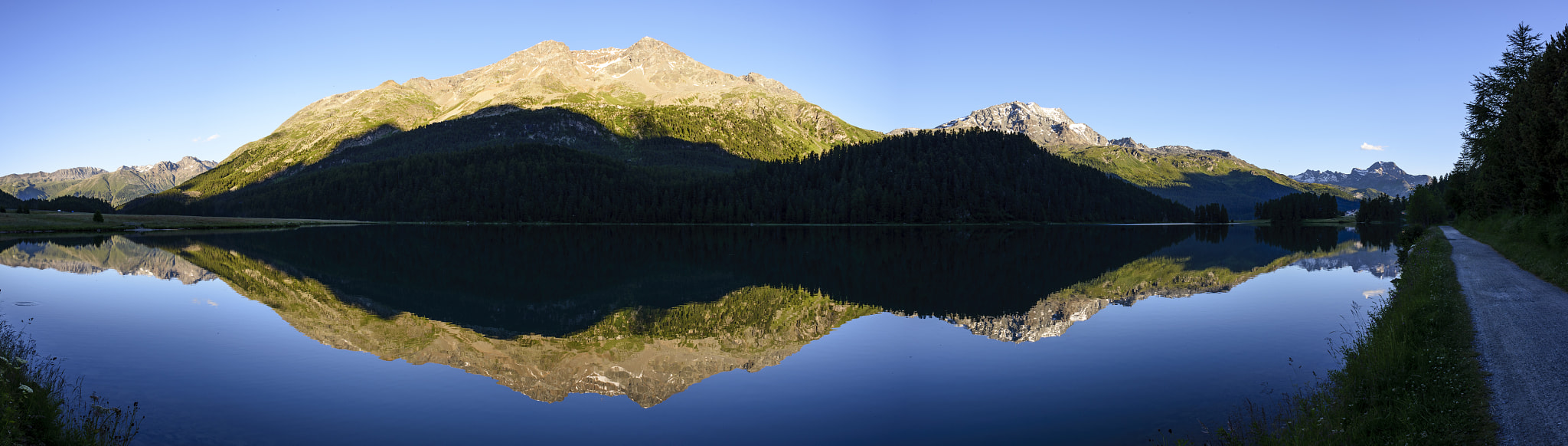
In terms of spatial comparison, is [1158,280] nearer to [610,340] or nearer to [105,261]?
[610,340]

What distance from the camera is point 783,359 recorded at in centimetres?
2278

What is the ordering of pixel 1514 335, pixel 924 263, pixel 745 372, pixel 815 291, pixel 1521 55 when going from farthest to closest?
pixel 1521 55 < pixel 924 263 < pixel 815 291 < pixel 745 372 < pixel 1514 335

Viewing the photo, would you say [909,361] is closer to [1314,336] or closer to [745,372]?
[745,372]

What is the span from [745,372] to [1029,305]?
17.4 metres

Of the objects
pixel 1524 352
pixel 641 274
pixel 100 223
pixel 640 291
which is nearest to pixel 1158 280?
pixel 1524 352

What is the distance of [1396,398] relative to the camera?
1333cm

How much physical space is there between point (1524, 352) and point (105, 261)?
272ft

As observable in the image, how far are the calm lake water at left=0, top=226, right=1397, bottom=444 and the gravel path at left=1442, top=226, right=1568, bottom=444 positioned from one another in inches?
154

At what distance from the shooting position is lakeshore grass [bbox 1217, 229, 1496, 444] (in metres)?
11.6

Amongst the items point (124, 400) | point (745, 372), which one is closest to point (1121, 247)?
point (745, 372)

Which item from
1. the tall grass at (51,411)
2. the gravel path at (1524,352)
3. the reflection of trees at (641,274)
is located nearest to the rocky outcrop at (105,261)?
the reflection of trees at (641,274)

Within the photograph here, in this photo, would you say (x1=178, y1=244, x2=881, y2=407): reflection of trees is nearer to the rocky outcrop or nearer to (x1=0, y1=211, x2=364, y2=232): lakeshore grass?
the rocky outcrop

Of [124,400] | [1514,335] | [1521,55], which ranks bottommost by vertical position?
[124,400]

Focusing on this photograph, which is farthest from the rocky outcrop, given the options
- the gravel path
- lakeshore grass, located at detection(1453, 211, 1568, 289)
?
lakeshore grass, located at detection(1453, 211, 1568, 289)
